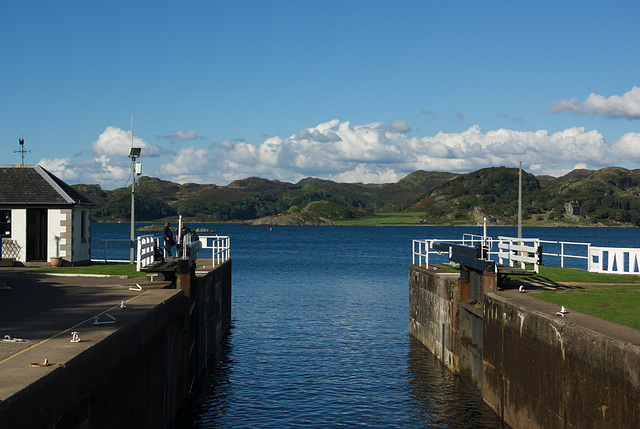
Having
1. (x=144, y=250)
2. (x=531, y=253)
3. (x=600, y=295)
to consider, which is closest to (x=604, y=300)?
(x=600, y=295)

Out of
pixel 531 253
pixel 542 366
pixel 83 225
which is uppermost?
pixel 83 225

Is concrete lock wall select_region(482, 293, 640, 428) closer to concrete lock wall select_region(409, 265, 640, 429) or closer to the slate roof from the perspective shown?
concrete lock wall select_region(409, 265, 640, 429)

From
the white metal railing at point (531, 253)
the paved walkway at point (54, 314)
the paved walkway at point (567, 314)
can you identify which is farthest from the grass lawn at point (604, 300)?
the paved walkway at point (54, 314)

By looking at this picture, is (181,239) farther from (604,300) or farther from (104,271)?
(604,300)

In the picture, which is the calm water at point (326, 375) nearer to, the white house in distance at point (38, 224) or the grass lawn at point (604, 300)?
the grass lawn at point (604, 300)

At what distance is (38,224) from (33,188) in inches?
85.4

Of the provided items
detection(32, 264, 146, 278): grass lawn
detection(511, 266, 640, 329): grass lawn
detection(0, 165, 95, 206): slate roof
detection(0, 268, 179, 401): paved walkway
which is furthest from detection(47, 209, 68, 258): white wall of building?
detection(511, 266, 640, 329): grass lawn

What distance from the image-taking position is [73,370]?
9.43 meters

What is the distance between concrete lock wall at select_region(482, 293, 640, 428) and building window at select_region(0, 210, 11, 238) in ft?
77.7

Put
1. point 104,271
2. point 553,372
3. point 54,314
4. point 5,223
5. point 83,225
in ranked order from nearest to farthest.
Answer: point 553,372 < point 54,314 < point 104,271 < point 5,223 < point 83,225

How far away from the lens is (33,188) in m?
33.0

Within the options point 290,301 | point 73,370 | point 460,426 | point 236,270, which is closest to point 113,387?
point 73,370

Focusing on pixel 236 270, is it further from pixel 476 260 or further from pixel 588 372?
pixel 588 372

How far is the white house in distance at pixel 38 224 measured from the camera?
3155cm
